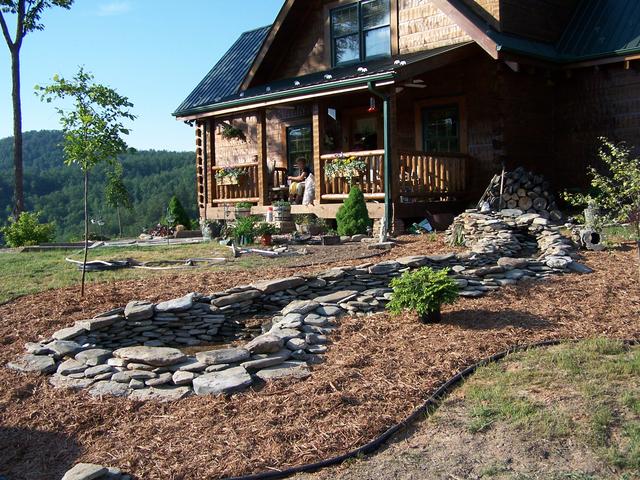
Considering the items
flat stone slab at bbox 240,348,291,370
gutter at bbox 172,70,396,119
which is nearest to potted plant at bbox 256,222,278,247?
gutter at bbox 172,70,396,119

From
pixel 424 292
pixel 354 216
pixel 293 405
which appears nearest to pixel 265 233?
pixel 354 216

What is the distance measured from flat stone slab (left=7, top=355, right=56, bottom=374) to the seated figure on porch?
915 cm

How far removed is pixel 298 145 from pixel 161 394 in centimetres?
1333

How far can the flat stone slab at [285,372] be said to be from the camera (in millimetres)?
5312

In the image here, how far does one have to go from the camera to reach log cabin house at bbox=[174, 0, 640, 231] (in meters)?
13.3

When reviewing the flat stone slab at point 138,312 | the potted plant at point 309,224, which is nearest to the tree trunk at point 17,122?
the potted plant at point 309,224

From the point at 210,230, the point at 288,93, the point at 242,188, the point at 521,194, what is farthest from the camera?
the point at 242,188

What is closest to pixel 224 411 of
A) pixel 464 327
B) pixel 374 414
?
pixel 374 414

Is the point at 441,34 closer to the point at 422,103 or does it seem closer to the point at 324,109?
the point at 422,103

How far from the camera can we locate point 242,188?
16.9 meters

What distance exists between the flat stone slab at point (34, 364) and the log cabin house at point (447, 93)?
788 cm

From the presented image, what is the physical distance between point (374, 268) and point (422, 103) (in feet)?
26.5

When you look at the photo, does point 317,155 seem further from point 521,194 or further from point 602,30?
point 602,30

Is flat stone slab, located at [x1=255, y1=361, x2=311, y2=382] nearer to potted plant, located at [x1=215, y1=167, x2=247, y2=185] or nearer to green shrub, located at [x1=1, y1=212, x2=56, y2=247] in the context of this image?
potted plant, located at [x1=215, y1=167, x2=247, y2=185]
